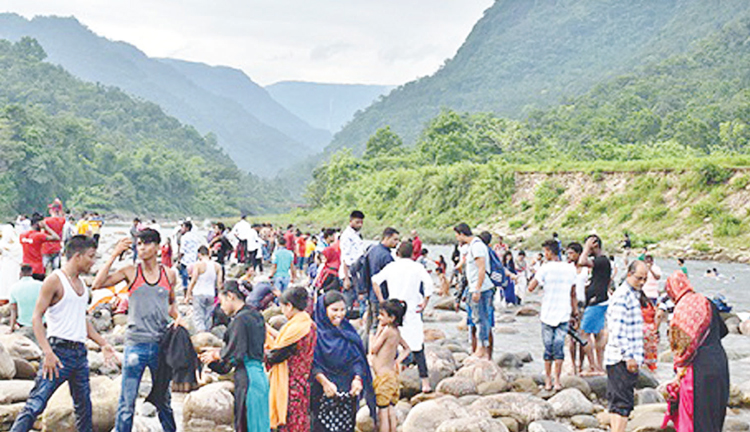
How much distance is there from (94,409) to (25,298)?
13.5ft

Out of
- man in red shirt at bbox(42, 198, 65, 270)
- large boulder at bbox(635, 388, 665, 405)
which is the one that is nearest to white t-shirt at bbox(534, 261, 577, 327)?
large boulder at bbox(635, 388, 665, 405)

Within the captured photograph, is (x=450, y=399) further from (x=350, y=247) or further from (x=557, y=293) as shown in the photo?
(x=350, y=247)

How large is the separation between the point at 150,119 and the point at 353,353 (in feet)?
495

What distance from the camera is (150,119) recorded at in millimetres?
150625

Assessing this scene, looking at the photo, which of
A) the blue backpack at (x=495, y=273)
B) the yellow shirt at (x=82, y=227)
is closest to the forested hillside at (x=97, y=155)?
the yellow shirt at (x=82, y=227)

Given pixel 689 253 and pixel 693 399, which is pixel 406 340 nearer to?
pixel 693 399

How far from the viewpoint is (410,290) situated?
9.27m

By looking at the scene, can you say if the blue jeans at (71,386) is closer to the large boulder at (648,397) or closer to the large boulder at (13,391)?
the large boulder at (13,391)

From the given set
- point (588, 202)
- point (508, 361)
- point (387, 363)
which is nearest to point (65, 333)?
point (387, 363)

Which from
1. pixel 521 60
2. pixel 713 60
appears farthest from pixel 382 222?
pixel 521 60

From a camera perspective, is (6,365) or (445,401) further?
(6,365)

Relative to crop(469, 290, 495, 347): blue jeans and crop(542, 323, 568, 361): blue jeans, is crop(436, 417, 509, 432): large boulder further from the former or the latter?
crop(469, 290, 495, 347): blue jeans

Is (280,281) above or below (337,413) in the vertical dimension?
below

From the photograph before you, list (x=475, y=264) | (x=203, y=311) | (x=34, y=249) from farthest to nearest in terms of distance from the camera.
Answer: (x=34, y=249) < (x=203, y=311) < (x=475, y=264)
